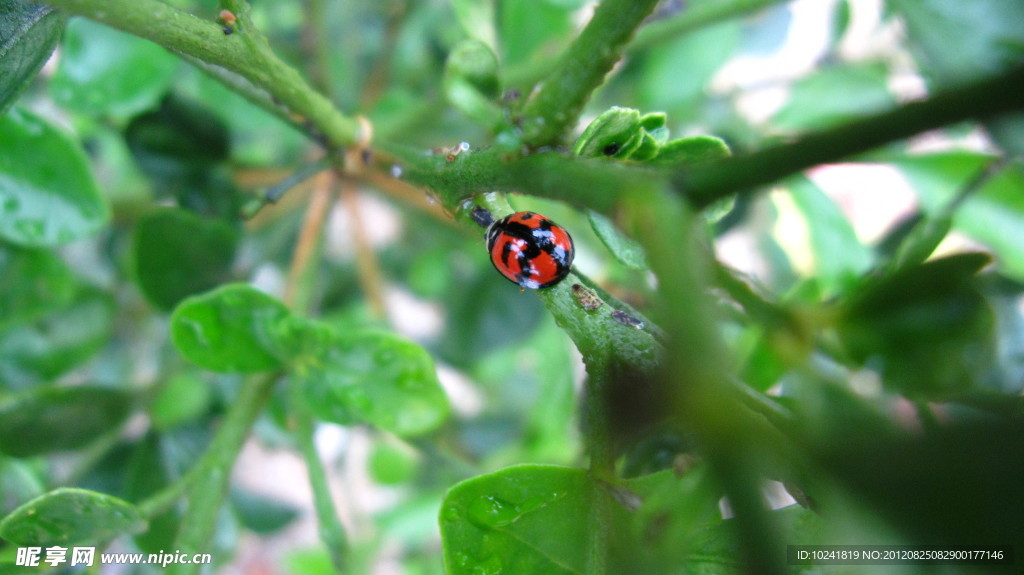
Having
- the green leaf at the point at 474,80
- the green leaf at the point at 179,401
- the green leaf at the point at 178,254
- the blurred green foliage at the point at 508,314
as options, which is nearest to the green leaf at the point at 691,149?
the blurred green foliage at the point at 508,314

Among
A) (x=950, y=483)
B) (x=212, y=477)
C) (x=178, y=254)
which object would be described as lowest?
(x=950, y=483)

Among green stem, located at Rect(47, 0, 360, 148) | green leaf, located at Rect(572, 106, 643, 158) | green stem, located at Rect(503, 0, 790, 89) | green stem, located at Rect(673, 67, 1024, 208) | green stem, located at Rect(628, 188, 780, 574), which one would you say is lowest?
green stem, located at Rect(628, 188, 780, 574)

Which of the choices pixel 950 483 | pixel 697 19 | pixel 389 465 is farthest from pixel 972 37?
pixel 389 465

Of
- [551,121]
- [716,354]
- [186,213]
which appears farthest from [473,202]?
[186,213]

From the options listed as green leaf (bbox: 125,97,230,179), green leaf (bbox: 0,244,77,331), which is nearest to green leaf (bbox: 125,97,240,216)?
green leaf (bbox: 125,97,230,179)

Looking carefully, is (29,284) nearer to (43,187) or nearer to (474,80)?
(43,187)

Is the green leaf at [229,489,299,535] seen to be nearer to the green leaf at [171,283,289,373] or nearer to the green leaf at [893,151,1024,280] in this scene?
the green leaf at [171,283,289,373]
